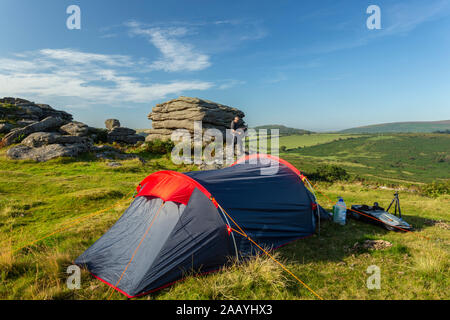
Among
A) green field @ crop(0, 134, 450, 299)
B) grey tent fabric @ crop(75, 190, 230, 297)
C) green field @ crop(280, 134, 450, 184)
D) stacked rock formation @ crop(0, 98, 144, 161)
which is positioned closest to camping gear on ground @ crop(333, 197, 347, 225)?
green field @ crop(0, 134, 450, 299)

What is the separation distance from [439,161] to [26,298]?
5096 inches

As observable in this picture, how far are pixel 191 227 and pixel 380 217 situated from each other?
6.21 m

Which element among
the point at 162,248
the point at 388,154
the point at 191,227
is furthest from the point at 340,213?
the point at 388,154

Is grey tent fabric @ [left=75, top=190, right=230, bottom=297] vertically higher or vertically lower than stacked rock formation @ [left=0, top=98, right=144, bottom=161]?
lower

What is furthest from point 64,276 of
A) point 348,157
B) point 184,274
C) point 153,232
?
point 348,157

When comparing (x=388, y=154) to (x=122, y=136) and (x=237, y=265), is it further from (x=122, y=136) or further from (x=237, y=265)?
(x=237, y=265)

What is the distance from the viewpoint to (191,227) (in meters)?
5.05

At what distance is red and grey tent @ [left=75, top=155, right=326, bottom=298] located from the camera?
14.9 feet

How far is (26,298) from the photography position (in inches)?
153

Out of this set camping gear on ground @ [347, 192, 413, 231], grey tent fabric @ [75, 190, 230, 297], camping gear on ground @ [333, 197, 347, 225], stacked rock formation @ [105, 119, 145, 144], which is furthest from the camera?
stacked rock formation @ [105, 119, 145, 144]

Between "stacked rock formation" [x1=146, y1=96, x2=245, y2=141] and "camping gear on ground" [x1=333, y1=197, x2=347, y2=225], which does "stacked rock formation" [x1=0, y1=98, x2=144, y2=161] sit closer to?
"stacked rock formation" [x1=146, y1=96, x2=245, y2=141]

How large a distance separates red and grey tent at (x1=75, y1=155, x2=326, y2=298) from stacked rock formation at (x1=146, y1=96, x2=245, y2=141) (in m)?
19.4

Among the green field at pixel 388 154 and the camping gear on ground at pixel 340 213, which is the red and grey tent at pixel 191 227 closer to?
the camping gear on ground at pixel 340 213
